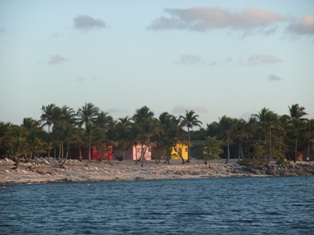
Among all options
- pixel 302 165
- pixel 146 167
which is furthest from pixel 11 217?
pixel 302 165

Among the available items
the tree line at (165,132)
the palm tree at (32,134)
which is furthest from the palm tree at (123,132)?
the palm tree at (32,134)

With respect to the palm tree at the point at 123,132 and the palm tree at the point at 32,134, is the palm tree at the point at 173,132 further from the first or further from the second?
the palm tree at the point at 32,134

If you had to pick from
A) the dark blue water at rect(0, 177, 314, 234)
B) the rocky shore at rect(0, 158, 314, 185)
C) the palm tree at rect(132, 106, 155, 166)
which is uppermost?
the palm tree at rect(132, 106, 155, 166)

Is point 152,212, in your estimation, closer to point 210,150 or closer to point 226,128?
point 210,150

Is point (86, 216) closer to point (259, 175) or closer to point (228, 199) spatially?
point (228, 199)

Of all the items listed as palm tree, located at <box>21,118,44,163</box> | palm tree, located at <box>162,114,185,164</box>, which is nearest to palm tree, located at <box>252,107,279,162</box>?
palm tree, located at <box>162,114,185,164</box>

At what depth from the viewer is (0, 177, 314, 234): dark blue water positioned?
39.8m

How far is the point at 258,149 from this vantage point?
122750 mm

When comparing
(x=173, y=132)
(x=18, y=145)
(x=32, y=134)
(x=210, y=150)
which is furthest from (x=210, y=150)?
(x=18, y=145)

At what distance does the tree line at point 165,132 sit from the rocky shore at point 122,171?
2320mm

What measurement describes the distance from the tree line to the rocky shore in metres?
2.32

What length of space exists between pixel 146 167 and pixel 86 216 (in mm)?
65720

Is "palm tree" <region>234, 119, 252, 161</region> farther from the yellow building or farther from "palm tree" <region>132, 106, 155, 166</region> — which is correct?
"palm tree" <region>132, 106, 155, 166</region>

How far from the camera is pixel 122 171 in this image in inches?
4232
